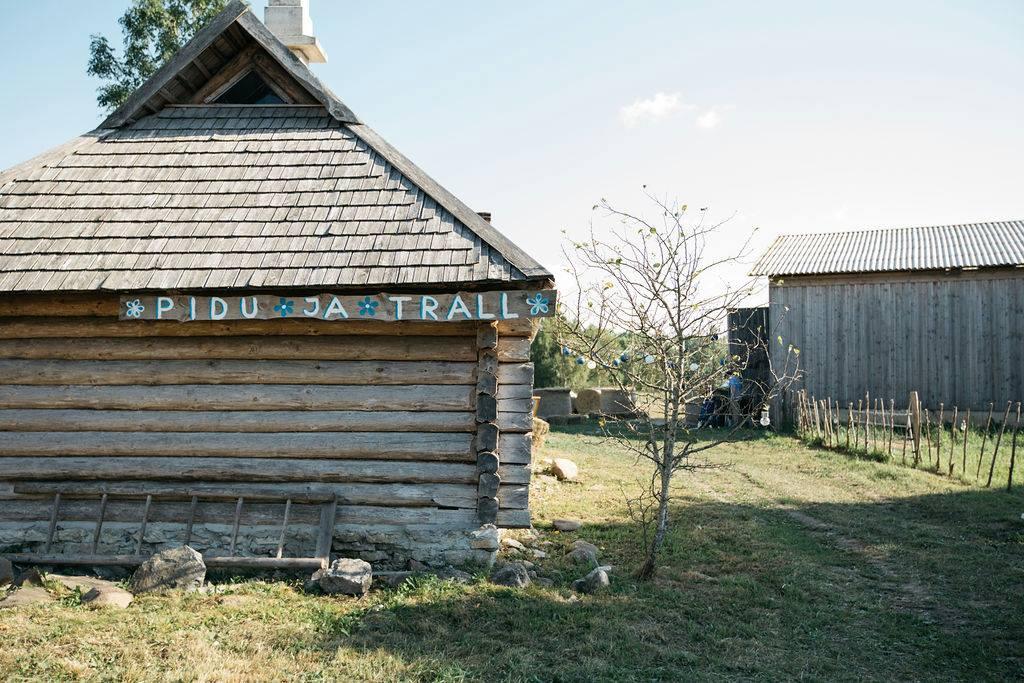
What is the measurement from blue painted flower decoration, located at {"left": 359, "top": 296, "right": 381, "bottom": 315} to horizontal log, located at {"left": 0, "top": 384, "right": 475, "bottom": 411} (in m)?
0.86

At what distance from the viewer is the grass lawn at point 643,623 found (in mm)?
5219

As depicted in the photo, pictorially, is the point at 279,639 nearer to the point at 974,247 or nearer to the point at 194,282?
the point at 194,282

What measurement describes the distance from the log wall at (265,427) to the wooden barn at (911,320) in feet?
36.0

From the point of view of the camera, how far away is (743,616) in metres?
6.32

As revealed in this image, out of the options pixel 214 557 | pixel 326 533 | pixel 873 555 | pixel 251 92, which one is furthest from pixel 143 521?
pixel 873 555

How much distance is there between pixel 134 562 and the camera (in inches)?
279

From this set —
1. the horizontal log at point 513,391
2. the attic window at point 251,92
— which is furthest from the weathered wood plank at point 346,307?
the attic window at point 251,92

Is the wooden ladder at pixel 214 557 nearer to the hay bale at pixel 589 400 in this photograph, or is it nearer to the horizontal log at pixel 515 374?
the horizontal log at pixel 515 374

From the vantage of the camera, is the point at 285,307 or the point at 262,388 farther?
the point at 262,388

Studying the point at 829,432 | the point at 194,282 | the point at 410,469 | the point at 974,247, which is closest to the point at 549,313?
the point at 410,469

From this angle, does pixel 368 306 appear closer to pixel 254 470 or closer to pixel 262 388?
pixel 262 388

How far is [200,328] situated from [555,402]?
15094 mm

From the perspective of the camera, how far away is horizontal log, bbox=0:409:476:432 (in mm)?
7480

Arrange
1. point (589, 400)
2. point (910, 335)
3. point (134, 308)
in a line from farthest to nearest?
point (589, 400) < point (910, 335) < point (134, 308)
